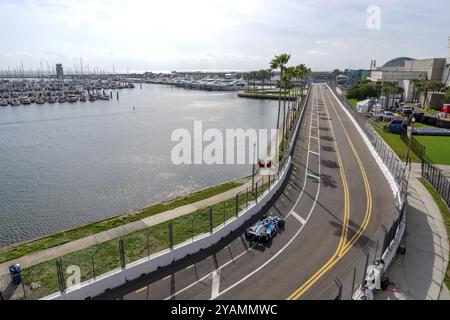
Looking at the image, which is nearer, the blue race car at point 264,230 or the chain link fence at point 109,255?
the chain link fence at point 109,255

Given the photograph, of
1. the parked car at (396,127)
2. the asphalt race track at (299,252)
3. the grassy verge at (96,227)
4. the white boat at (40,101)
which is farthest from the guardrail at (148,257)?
the white boat at (40,101)

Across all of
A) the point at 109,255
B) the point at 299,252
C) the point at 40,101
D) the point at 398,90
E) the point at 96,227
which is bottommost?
the point at 96,227

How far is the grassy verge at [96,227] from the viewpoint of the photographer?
2502 cm

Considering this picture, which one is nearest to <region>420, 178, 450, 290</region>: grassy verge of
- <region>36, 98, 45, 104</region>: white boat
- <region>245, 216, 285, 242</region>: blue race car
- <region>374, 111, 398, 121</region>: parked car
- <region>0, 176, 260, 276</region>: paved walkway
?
<region>245, 216, 285, 242</region>: blue race car

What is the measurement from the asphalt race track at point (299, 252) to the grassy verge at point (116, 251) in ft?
7.71

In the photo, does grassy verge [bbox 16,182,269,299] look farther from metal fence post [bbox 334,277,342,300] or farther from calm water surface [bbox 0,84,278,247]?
calm water surface [bbox 0,84,278,247]

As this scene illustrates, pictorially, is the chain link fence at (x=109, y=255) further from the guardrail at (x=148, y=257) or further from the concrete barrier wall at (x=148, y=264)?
the concrete barrier wall at (x=148, y=264)

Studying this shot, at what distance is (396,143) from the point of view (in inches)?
2341

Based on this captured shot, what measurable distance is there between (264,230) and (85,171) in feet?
118

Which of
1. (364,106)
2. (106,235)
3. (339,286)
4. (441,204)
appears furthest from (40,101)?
(339,286)

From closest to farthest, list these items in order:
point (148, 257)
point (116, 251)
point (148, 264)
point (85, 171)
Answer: point (148, 264) < point (148, 257) < point (116, 251) < point (85, 171)

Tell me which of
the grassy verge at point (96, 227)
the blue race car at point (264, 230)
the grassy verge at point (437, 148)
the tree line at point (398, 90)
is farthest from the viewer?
the tree line at point (398, 90)

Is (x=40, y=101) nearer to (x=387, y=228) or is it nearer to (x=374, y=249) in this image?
(x=387, y=228)

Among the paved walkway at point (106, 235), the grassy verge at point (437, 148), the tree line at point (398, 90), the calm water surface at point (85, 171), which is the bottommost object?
the calm water surface at point (85, 171)
